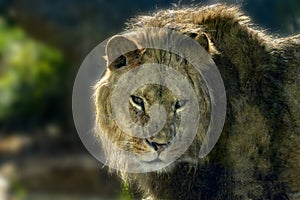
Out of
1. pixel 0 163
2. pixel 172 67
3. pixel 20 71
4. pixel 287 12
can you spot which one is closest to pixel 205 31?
pixel 172 67

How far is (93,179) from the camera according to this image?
8742 millimetres

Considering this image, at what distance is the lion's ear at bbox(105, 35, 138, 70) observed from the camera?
150 inches


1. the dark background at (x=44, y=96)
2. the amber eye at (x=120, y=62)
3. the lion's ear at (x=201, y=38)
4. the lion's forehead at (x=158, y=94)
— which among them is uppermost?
the lion's ear at (x=201, y=38)

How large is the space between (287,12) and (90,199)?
10.7 ft

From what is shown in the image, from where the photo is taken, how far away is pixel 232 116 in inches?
157

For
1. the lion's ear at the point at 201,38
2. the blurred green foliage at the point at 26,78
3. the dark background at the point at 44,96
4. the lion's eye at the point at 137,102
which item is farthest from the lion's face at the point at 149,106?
the blurred green foliage at the point at 26,78

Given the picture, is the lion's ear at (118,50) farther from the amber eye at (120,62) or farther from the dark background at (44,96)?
the dark background at (44,96)

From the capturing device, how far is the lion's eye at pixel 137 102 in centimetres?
369

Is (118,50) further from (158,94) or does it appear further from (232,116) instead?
(232,116)

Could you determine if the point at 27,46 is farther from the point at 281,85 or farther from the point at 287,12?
the point at 281,85

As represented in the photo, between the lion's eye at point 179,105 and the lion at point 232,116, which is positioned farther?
the lion at point 232,116

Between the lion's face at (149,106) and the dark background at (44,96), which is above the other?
the lion's face at (149,106)

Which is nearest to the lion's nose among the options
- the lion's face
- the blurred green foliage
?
the lion's face

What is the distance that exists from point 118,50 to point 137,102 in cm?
28
